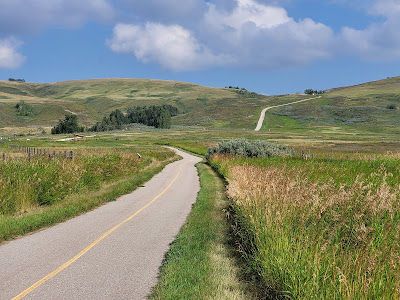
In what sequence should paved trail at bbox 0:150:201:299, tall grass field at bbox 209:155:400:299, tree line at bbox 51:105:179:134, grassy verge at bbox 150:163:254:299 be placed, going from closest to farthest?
tall grass field at bbox 209:155:400:299 → grassy verge at bbox 150:163:254:299 → paved trail at bbox 0:150:201:299 → tree line at bbox 51:105:179:134

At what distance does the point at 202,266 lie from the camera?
294 inches

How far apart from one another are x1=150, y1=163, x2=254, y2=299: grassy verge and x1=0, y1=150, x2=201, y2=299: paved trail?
1.05ft

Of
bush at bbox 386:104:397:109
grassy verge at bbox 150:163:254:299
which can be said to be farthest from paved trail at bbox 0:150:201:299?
bush at bbox 386:104:397:109

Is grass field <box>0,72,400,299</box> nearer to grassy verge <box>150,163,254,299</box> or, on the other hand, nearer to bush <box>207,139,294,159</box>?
grassy verge <box>150,163,254,299</box>

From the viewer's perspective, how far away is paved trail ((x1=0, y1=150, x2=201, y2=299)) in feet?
21.0

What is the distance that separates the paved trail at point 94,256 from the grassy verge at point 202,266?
0.32m

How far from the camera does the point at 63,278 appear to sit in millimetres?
6875

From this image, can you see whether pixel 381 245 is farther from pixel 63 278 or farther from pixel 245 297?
pixel 63 278

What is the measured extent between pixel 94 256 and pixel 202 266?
2489 millimetres

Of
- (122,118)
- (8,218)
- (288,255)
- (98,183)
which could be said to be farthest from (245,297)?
(122,118)

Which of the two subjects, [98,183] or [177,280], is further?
[98,183]

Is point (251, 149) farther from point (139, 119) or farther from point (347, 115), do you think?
point (347, 115)

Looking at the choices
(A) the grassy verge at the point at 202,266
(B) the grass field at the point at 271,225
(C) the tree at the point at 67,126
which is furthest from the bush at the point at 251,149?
(C) the tree at the point at 67,126

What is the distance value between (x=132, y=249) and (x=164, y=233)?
1.79m
